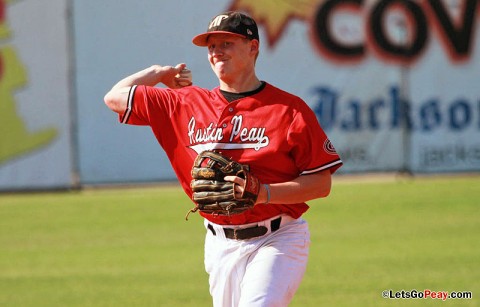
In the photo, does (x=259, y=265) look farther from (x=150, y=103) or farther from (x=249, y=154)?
(x=150, y=103)

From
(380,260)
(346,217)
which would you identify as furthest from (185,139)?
(346,217)

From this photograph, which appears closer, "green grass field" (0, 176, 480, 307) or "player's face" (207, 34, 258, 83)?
"player's face" (207, 34, 258, 83)

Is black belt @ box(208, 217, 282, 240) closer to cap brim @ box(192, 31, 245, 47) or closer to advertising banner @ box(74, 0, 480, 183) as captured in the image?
cap brim @ box(192, 31, 245, 47)

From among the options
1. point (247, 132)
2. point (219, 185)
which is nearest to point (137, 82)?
point (247, 132)

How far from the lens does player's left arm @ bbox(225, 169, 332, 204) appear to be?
4809mm

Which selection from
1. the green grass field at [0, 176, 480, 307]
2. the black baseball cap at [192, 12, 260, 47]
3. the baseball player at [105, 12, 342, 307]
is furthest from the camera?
the green grass field at [0, 176, 480, 307]

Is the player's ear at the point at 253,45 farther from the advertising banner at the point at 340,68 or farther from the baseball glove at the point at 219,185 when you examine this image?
the advertising banner at the point at 340,68

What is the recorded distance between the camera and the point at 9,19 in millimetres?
15383

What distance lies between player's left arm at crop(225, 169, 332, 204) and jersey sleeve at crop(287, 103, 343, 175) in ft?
0.14

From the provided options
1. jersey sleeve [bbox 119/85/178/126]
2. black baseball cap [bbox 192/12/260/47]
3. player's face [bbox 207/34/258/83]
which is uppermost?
black baseball cap [bbox 192/12/260/47]

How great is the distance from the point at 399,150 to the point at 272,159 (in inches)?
467

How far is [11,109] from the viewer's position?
1538 centimetres

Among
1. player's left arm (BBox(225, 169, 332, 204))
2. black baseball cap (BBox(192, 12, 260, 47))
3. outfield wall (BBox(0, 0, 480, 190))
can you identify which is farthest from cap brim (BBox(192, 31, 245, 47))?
outfield wall (BBox(0, 0, 480, 190))

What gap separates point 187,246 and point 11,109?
17.6 feet
